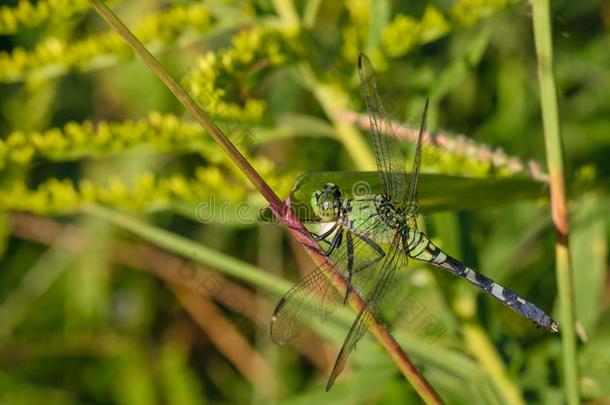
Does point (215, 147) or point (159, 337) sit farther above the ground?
point (215, 147)

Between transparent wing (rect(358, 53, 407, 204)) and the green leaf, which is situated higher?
transparent wing (rect(358, 53, 407, 204))

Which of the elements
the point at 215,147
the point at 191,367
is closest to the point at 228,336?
the point at 191,367

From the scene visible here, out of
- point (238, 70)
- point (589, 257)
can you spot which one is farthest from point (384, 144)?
point (589, 257)

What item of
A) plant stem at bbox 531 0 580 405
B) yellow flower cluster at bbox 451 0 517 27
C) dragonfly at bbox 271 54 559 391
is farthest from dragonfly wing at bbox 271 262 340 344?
yellow flower cluster at bbox 451 0 517 27

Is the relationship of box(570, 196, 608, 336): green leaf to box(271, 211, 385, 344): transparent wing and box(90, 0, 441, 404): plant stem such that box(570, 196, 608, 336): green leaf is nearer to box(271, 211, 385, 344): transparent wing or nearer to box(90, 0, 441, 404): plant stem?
box(271, 211, 385, 344): transparent wing

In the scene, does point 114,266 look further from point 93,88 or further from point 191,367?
point 93,88

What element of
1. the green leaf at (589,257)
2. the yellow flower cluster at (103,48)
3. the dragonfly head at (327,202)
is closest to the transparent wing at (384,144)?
the dragonfly head at (327,202)

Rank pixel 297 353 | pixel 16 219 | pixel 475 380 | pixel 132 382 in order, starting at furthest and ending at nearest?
pixel 16 219 < pixel 297 353 < pixel 132 382 < pixel 475 380
